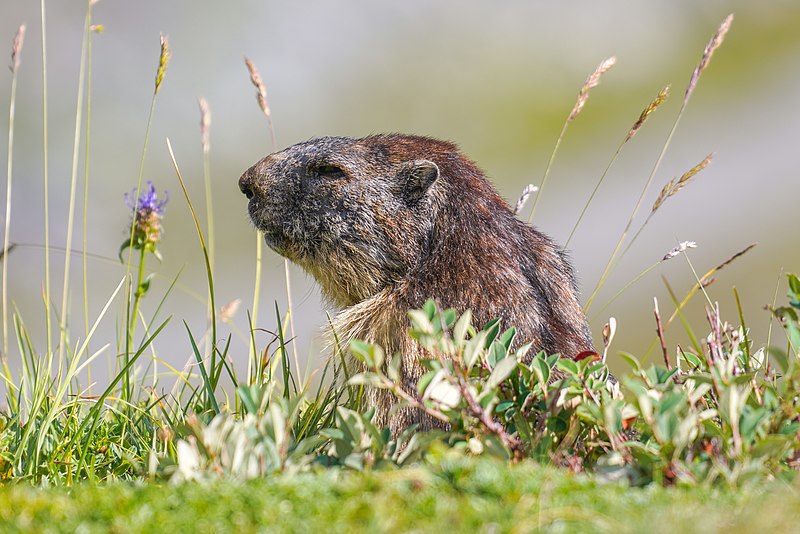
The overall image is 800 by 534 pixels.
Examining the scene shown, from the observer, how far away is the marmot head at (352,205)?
4.41 metres

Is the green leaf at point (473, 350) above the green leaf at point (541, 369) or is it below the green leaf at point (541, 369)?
above

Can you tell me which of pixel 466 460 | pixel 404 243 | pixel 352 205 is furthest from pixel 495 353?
pixel 352 205

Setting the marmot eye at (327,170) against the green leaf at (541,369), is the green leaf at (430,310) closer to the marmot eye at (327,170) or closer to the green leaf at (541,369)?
the green leaf at (541,369)

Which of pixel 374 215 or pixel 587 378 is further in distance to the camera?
pixel 374 215

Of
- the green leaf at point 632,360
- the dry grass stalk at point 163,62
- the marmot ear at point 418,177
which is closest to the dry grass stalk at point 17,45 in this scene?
the dry grass stalk at point 163,62

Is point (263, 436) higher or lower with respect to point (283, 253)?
lower

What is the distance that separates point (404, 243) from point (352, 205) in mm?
378

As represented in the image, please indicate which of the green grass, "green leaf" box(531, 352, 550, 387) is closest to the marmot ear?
"green leaf" box(531, 352, 550, 387)

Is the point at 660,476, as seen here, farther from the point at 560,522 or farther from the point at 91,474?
the point at 91,474

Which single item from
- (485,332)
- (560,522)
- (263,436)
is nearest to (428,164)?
(485,332)

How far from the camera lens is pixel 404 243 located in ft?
14.4

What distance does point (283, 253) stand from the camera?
474 cm

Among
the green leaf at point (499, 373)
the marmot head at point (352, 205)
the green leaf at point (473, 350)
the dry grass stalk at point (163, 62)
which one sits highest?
the dry grass stalk at point (163, 62)

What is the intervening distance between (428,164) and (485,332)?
1.64 m
